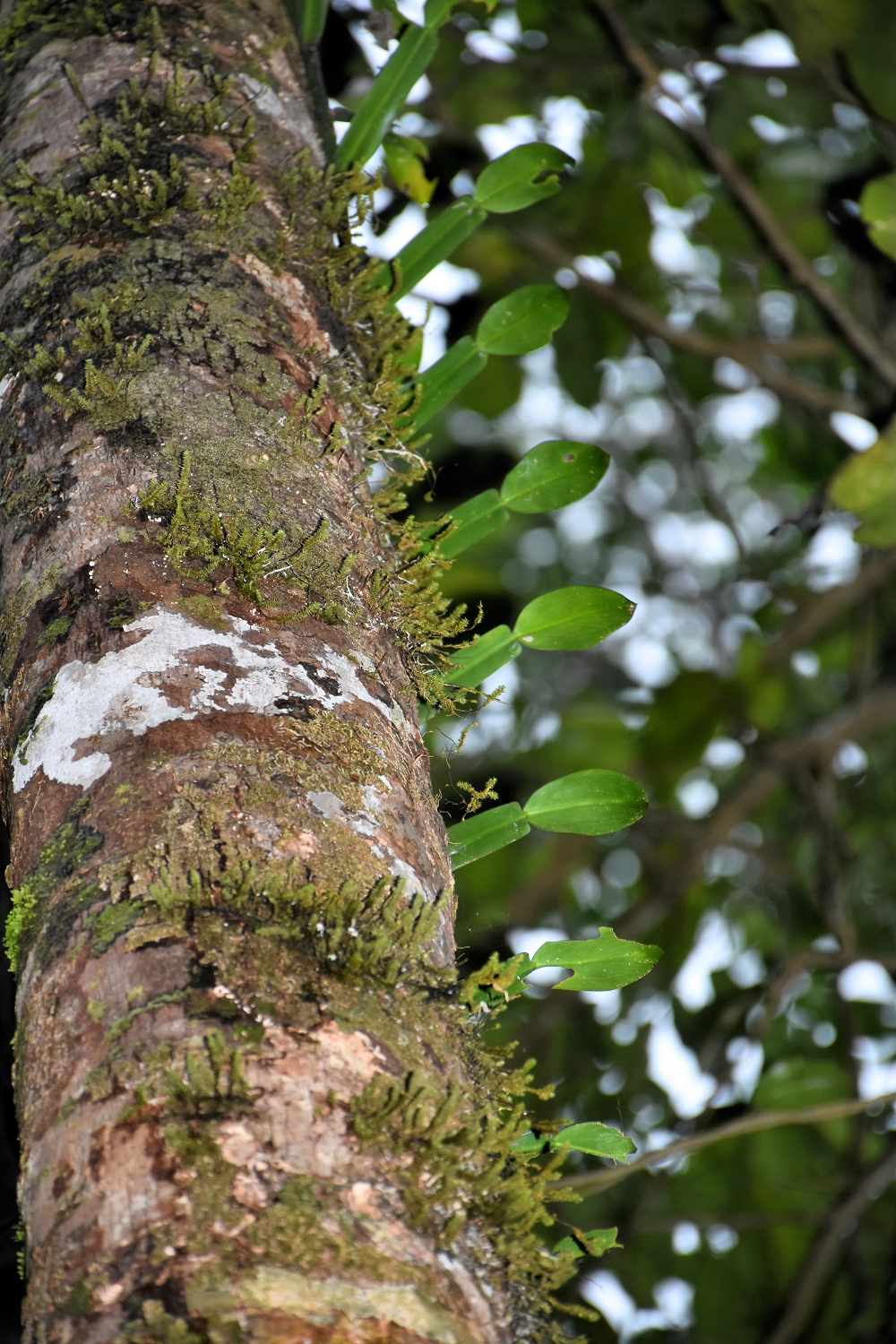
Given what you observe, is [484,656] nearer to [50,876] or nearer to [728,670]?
[50,876]

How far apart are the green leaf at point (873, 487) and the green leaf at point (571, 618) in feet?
2.79

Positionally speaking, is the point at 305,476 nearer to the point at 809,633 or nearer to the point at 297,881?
the point at 297,881

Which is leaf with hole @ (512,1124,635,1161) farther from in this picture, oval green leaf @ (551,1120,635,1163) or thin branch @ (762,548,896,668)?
thin branch @ (762,548,896,668)

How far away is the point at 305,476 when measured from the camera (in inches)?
35.7

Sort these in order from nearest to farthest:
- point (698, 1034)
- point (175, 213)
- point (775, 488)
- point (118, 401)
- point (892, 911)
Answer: point (118, 401) → point (175, 213) → point (698, 1034) → point (892, 911) → point (775, 488)

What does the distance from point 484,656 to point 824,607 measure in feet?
6.85

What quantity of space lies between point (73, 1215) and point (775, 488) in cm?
528

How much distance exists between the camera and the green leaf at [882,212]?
1763mm

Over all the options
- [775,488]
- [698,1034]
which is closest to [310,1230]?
[698,1034]

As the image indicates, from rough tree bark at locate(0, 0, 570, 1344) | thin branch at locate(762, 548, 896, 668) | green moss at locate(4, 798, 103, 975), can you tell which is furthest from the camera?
thin branch at locate(762, 548, 896, 668)

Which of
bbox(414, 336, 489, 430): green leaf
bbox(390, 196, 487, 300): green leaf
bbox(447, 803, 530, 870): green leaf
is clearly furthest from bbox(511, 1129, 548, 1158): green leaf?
bbox(390, 196, 487, 300): green leaf

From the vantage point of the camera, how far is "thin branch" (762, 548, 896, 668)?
2914mm

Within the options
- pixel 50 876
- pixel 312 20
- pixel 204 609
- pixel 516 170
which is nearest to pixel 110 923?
A: pixel 50 876

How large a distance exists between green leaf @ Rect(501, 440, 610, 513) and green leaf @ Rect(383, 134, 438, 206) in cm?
63
